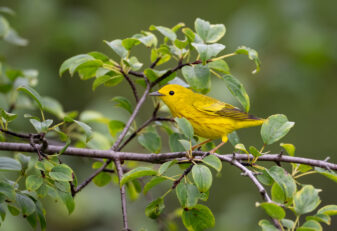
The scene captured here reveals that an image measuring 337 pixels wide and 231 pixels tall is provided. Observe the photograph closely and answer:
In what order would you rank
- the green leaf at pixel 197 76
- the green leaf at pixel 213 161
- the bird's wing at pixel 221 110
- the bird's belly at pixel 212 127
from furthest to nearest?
the bird's wing at pixel 221 110, the bird's belly at pixel 212 127, the green leaf at pixel 197 76, the green leaf at pixel 213 161

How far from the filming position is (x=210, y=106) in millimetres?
3607

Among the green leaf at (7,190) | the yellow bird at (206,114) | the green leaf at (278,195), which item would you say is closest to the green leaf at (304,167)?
the green leaf at (278,195)

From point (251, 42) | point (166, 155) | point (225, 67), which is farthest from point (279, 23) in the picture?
point (166, 155)

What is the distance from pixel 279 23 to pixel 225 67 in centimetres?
340

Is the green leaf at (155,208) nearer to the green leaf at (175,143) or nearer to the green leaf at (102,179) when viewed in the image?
the green leaf at (175,143)

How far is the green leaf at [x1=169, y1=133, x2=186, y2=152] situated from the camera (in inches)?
112

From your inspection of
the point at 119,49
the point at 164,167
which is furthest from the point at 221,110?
the point at 164,167

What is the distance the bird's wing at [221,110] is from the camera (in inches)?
138

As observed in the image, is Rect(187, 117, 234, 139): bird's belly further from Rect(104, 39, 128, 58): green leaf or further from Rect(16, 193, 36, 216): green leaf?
Rect(16, 193, 36, 216): green leaf

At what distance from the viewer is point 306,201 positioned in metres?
1.87

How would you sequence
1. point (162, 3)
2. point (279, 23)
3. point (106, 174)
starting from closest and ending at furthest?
point (106, 174), point (279, 23), point (162, 3)

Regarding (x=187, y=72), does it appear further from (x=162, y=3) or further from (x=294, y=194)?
(x=162, y=3)

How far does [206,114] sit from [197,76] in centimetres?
107

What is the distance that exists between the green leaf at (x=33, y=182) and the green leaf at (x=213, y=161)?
2.66 ft
